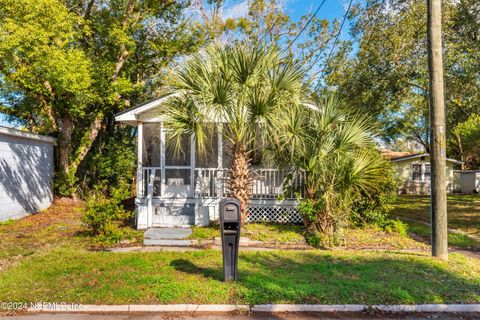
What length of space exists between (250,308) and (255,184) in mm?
6874

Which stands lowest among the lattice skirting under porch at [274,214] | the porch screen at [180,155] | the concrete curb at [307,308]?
the concrete curb at [307,308]

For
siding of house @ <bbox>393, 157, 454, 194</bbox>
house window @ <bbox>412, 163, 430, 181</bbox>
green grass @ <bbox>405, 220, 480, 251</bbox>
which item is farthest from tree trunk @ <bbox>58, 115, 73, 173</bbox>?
house window @ <bbox>412, 163, 430, 181</bbox>

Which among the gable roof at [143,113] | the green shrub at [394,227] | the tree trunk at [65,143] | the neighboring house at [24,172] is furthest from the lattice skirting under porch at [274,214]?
the tree trunk at [65,143]

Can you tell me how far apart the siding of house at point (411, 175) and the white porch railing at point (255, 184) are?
18.2 meters

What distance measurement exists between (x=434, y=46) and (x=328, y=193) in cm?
389

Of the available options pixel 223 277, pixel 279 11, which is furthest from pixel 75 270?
pixel 279 11

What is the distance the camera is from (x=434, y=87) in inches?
258

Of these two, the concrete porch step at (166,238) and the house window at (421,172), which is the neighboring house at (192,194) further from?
the house window at (421,172)

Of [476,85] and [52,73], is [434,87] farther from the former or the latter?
[52,73]

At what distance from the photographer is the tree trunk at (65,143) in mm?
15539

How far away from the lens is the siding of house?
87.4ft

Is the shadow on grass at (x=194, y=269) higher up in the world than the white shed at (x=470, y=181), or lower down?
lower down

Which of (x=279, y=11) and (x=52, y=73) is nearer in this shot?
(x=52, y=73)

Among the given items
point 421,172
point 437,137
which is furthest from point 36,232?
point 421,172
